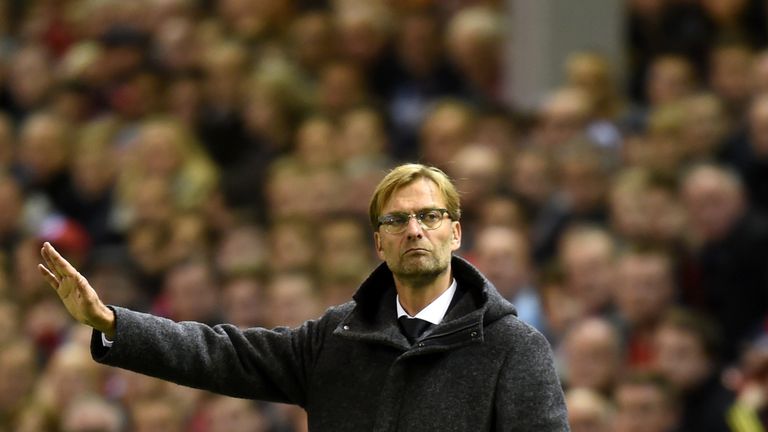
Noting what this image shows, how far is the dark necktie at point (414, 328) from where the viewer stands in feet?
15.1

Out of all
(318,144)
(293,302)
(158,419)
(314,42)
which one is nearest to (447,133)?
(318,144)

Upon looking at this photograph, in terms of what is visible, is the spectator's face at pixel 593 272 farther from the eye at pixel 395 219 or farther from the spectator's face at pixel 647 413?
Answer: the eye at pixel 395 219

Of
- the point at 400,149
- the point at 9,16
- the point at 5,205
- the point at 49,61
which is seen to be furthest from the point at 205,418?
the point at 9,16

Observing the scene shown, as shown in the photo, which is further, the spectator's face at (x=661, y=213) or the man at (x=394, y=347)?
the spectator's face at (x=661, y=213)

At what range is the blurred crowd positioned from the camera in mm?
7516

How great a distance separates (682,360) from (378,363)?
9.07 feet

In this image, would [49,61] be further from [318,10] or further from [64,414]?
[64,414]

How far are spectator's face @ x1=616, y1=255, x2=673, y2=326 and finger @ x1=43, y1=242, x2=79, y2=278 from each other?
3453 mm

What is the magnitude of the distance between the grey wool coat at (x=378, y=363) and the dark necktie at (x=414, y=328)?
2cm

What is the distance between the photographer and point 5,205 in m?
10.8

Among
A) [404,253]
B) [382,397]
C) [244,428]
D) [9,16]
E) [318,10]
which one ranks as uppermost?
[9,16]

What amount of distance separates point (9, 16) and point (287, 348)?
9223mm

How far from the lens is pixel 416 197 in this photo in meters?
4.60

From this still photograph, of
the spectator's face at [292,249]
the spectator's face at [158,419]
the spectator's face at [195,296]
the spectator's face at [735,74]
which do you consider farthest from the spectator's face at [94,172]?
the spectator's face at [735,74]
